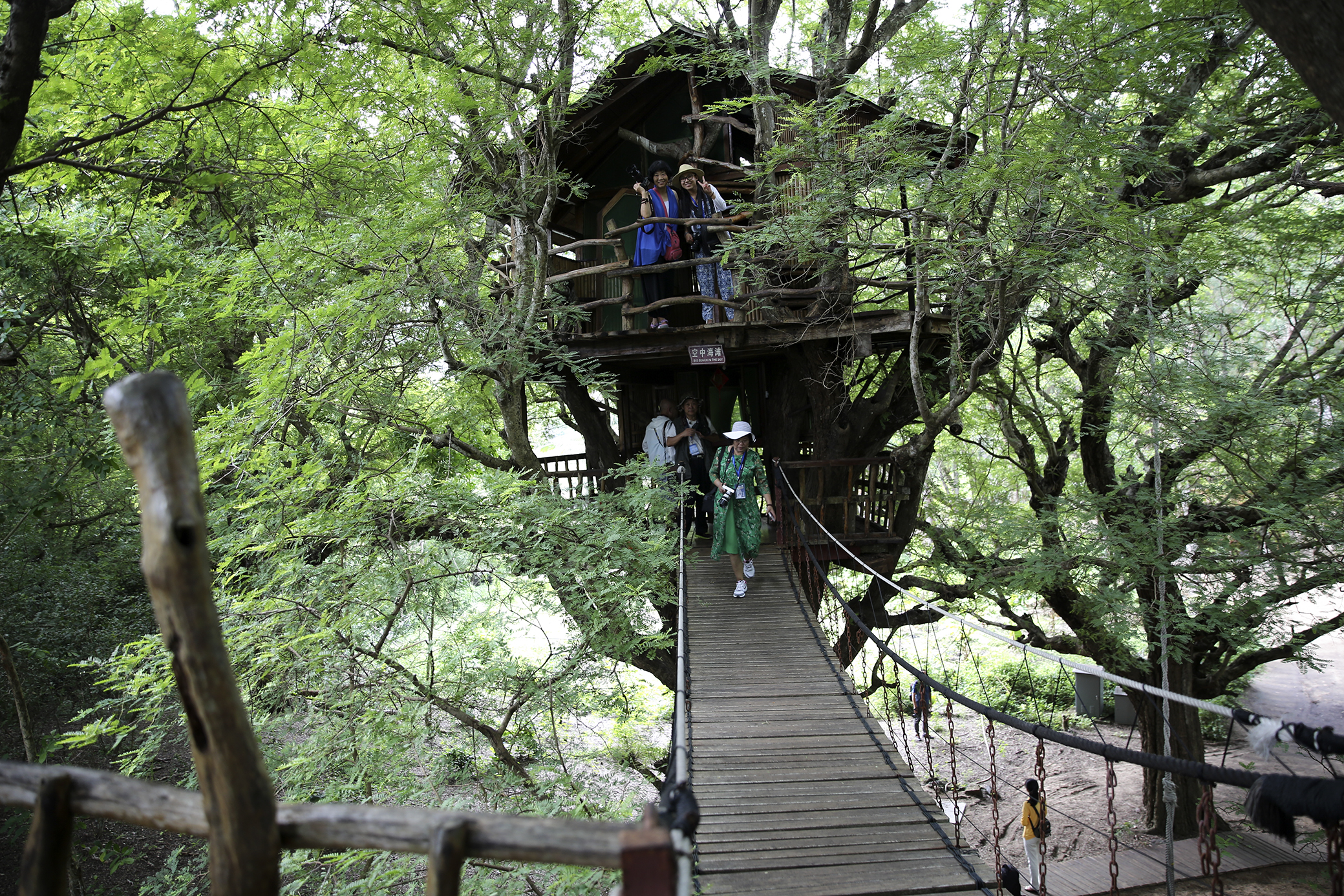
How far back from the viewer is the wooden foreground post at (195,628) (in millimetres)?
1853

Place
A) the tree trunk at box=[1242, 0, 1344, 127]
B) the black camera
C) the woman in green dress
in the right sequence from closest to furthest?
the tree trunk at box=[1242, 0, 1344, 127], the woman in green dress, the black camera

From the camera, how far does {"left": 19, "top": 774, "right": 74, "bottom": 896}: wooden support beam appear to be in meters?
2.14

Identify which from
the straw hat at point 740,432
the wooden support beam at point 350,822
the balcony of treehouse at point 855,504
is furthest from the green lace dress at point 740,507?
the wooden support beam at point 350,822

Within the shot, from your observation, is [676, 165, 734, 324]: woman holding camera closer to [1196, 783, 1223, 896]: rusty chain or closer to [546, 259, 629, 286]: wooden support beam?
[546, 259, 629, 286]: wooden support beam

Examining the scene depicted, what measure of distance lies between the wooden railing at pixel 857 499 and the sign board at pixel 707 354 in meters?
1.28

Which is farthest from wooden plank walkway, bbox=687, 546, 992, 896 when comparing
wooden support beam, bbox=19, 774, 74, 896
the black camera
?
the black camera

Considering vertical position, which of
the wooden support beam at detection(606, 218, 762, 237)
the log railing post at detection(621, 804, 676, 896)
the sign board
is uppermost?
the wooden support beam at detection(606, 218, 762, 237)

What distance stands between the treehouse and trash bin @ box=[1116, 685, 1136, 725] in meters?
7.49

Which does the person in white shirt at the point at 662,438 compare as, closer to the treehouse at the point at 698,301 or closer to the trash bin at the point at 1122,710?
the treehouse at the point at 698,301

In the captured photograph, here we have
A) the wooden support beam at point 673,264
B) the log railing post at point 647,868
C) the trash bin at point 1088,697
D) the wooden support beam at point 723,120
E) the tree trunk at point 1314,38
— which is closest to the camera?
A: the log railing post at point 647,868

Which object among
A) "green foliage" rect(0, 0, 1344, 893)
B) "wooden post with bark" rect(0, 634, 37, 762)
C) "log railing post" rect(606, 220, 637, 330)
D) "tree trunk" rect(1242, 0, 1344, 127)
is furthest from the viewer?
"log railing post" rect(606, 220, 637, 330)

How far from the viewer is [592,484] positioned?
9.06 metres

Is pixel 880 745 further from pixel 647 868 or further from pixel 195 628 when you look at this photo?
pixel 195 628

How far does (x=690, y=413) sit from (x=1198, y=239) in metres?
4.85
